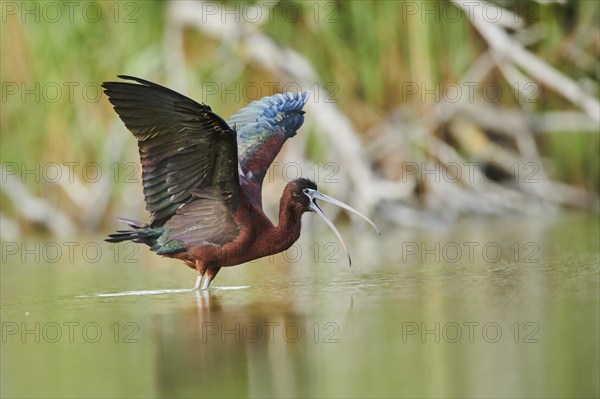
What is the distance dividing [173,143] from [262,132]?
1.38 metres

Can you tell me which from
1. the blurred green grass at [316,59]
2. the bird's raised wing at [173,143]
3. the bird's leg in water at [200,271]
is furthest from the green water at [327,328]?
the blurred green grass at [316,59]

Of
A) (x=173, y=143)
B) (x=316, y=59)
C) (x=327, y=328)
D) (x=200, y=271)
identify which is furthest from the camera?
(x=316, y=59)

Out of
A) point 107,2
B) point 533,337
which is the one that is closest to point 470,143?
point 107,2

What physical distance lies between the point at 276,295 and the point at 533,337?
2.09 m

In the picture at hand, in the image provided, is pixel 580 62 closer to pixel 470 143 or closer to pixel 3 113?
pixel 470 143

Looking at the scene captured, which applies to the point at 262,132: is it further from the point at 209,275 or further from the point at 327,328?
the point at 327,328

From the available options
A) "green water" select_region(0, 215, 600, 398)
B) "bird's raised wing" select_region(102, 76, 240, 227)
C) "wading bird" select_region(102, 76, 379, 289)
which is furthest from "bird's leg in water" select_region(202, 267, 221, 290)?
"bird's raised wing" select_region(102, 76, 240, 227)

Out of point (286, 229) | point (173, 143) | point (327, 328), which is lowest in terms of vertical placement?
point (327, 328)

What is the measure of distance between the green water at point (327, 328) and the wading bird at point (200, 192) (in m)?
0.29

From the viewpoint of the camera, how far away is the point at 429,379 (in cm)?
468

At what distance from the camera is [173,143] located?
22.8 feet

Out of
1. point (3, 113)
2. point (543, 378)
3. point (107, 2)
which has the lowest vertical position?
point (543, 378)

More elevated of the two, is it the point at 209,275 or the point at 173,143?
the point at 173,143

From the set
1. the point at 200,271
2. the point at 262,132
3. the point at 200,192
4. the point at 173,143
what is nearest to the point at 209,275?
the point at 200,271
